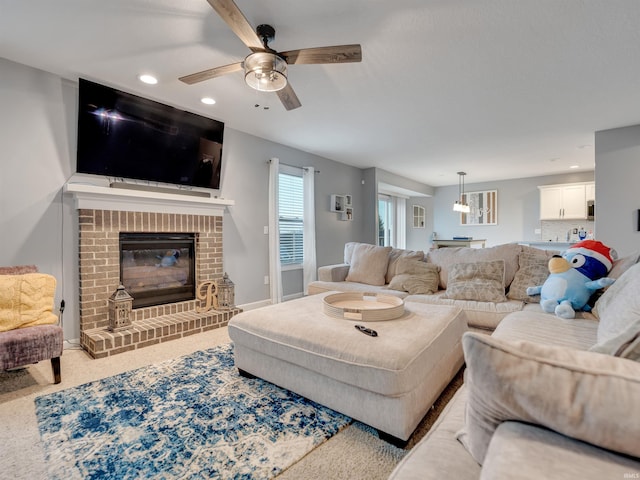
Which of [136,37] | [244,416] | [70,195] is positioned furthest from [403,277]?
[70,195]

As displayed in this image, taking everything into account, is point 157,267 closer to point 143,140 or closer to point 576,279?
point 143,140

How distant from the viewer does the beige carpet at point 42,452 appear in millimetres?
1396

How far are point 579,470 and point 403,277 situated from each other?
9.74 ft

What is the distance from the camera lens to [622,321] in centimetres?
136

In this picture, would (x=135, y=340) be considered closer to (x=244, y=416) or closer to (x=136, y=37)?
(x=244, y=416)

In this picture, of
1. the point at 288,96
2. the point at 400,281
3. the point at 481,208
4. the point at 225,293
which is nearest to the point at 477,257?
the point at 400,281

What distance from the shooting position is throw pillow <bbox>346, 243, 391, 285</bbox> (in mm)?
3820

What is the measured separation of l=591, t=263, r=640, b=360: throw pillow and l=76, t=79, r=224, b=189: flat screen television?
3742 mm

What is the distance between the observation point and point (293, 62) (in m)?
2.14

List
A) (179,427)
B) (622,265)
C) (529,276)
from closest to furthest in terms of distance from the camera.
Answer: (179,427) < (622,265) < (529,276)

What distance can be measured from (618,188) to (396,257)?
3.13 meters

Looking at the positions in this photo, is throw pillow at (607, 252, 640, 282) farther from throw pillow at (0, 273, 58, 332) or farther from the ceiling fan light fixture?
throw pillow at (0, 273, 58, 332)

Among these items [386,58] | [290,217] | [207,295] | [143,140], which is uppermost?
[386,58]

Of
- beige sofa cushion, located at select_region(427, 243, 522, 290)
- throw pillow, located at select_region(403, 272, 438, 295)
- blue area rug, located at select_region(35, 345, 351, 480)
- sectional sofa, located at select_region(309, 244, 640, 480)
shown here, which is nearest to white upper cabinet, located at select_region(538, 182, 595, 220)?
beige sofa cushion, located at select_region(427, 243, 522, 290)
